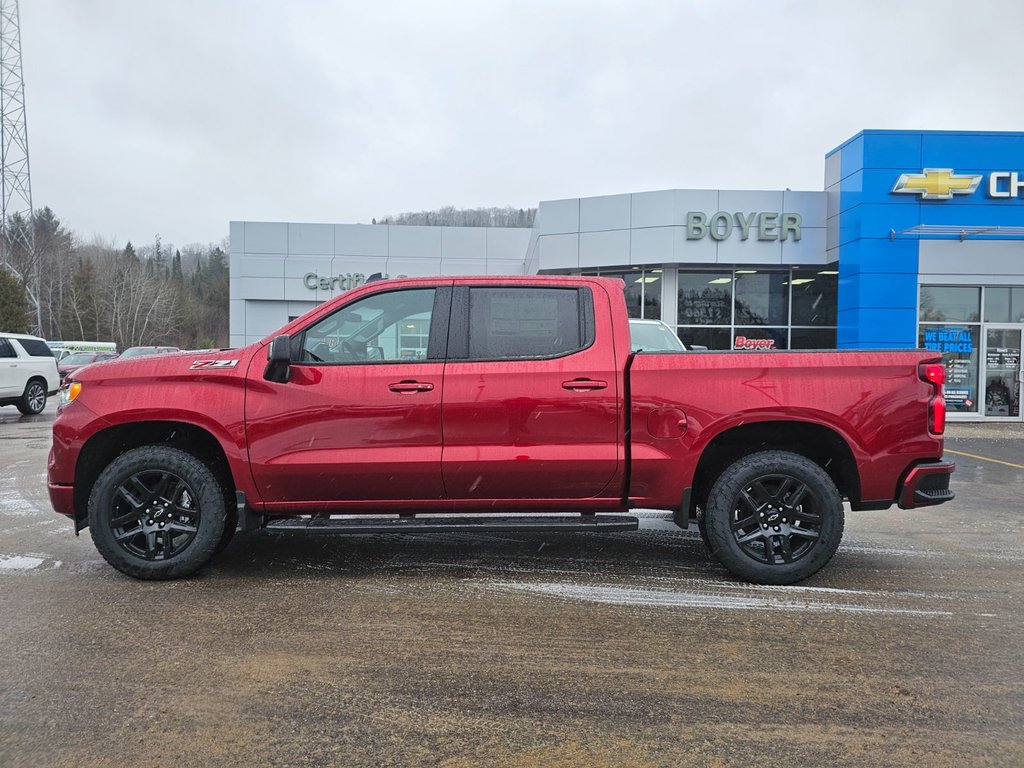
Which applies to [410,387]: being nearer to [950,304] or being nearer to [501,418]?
[501,418]

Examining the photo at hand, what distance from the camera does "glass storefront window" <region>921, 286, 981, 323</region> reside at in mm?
17453

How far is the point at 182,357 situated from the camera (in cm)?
460

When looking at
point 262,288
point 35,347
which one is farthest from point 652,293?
point 262,288

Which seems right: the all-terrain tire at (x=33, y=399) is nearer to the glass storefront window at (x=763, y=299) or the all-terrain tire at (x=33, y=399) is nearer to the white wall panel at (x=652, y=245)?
the white wall panel at (x=652, y=245)

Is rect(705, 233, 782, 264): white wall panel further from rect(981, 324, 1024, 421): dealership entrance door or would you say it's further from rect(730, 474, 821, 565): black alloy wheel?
rect(730, 474, 821, 565): black alloy wheel

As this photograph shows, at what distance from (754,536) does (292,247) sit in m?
31.2

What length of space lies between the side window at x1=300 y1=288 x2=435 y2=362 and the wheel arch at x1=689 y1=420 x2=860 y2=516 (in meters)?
1.96

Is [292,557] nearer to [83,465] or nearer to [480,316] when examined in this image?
[83,465]

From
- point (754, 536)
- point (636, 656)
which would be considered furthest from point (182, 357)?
point (754, 536)

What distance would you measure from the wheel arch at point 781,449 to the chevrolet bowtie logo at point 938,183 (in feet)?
49.6

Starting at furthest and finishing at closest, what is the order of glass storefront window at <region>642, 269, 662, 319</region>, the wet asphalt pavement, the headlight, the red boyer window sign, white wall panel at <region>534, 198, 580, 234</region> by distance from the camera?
white wall panel at <region>534, 198, 580, 234</region> < glass storefront window at <region>642, 269, 662, 319</region> < the red boyer window sign < the headlight < the wet asphalt pavement

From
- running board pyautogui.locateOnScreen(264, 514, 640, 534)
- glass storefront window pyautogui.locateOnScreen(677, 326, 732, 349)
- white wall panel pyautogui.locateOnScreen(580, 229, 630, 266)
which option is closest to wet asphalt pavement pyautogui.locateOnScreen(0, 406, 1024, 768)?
running board pyautogui.locateOnScreen(264, 514, 640, 534)

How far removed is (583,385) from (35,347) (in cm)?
1740

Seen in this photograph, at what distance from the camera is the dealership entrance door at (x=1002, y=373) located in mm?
17406
